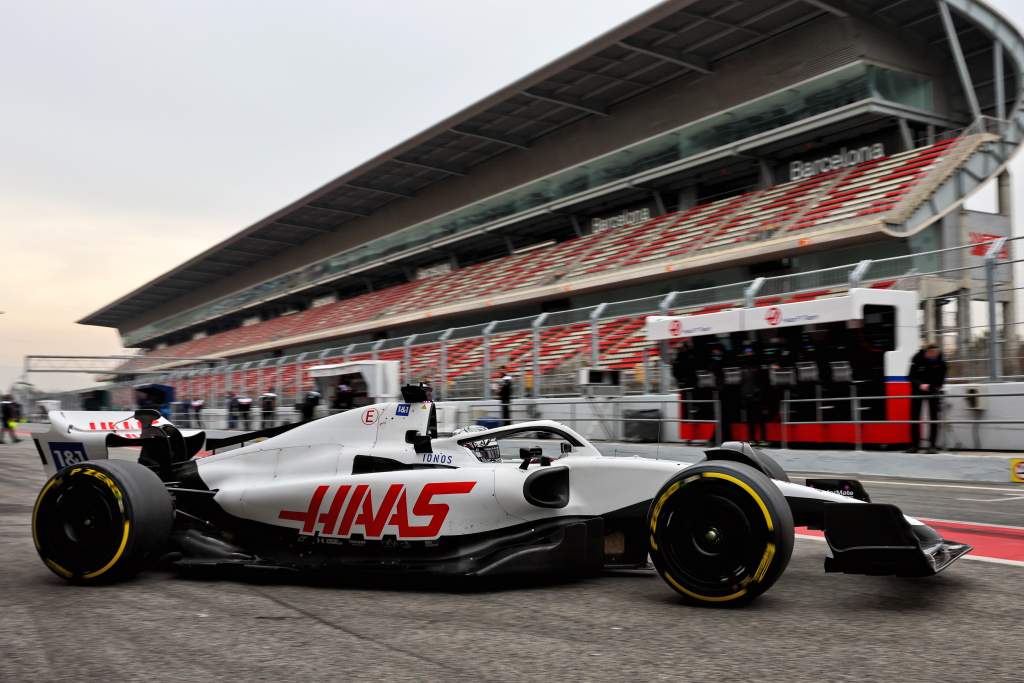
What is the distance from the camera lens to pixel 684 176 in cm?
2908

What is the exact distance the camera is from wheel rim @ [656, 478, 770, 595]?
3.89 metres

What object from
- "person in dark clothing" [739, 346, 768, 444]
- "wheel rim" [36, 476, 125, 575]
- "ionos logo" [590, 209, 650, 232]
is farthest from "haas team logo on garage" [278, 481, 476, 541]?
"ionos logo" [590, 209, 650, 232]

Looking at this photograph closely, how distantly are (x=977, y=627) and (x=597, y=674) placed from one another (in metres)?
1.64

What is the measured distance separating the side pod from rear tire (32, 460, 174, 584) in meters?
3.54

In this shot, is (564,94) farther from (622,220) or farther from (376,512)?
(376,512)

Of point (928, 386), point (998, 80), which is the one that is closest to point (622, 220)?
point (998, 80)

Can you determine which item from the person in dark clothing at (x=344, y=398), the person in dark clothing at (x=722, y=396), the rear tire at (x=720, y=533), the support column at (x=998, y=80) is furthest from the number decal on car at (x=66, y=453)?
the support column at (x=998, y=80)

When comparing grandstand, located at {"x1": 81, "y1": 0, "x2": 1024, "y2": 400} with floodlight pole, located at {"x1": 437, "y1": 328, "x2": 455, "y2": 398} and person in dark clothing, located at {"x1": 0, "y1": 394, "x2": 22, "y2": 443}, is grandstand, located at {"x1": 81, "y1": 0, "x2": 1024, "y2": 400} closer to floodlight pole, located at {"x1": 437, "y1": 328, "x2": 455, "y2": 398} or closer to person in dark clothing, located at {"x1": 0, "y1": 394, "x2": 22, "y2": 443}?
floodlight pole, located at {"x1": 437, "y1": 328, "x2": 455, "y2": 398}

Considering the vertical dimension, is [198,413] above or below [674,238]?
below

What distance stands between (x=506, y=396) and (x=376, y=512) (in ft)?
→ 45.9

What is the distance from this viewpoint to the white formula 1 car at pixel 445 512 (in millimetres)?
3914

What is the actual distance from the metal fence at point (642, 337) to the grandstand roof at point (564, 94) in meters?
10.3

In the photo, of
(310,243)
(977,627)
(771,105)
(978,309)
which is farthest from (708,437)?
(310,243)

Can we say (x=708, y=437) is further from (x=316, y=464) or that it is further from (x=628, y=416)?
(x=316, y=464)
